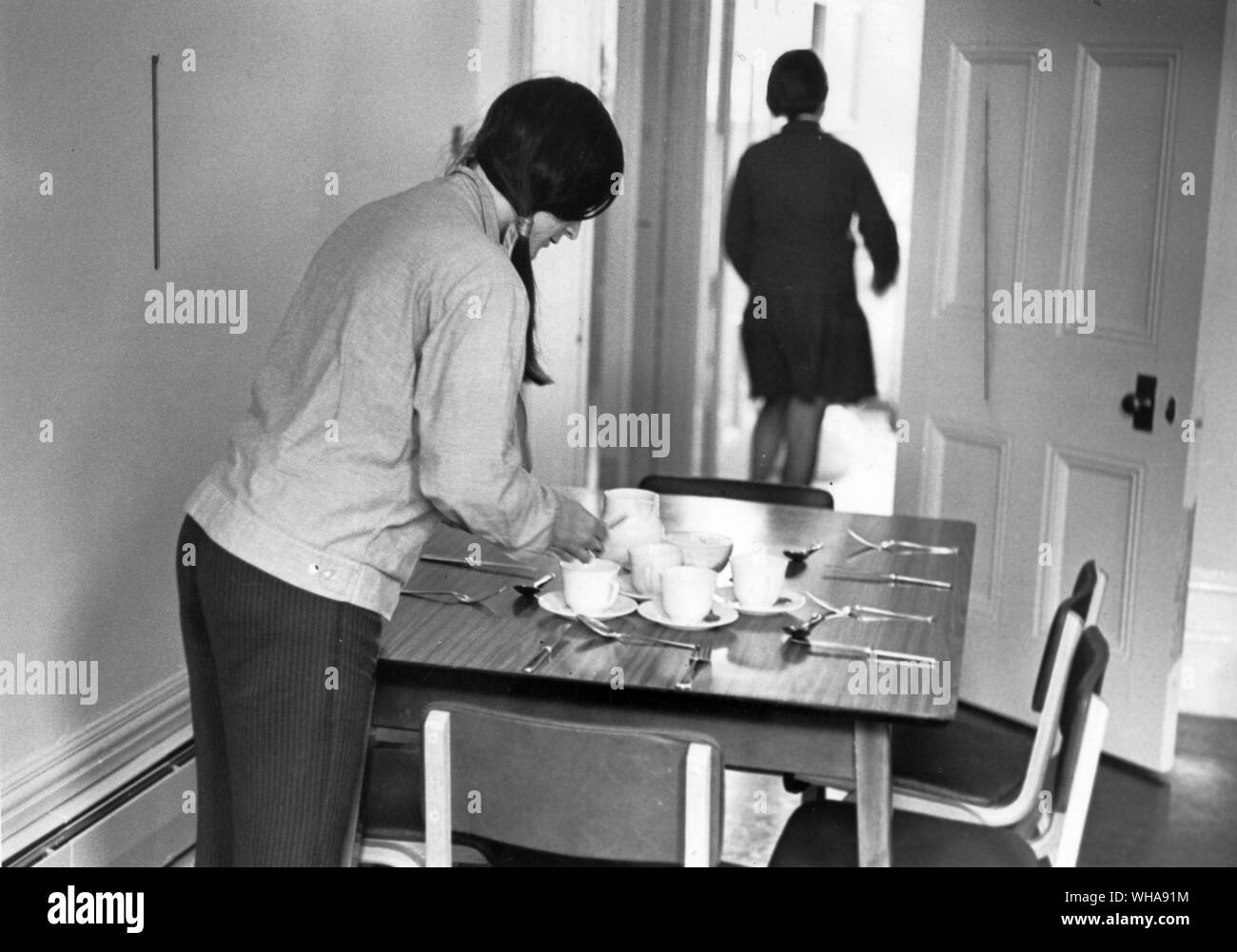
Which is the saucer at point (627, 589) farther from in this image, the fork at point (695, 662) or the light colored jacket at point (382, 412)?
the light colored jacket at point (382, 412)

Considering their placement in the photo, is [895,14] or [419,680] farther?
[895,14]

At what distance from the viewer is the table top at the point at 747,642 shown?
181 centimetres

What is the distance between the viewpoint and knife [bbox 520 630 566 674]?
6.10 feet

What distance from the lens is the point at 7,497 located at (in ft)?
6.88

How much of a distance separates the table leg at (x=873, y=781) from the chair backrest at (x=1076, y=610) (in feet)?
1.63

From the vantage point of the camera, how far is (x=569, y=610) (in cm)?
206

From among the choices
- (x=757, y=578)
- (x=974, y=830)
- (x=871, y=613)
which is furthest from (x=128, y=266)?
(x=974, y=830)

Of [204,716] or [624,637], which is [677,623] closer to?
[624,637]

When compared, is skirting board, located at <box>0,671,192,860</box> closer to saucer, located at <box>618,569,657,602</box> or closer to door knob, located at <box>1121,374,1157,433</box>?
saucer, located at <box>618,569,657,602</box>

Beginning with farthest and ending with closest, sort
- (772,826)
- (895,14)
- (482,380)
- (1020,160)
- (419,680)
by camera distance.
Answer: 1. (895,14)
2. (1020,160)
3. (772,826)
4. (419,680)
5. (482,380)

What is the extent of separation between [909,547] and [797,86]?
2461 millimetres
